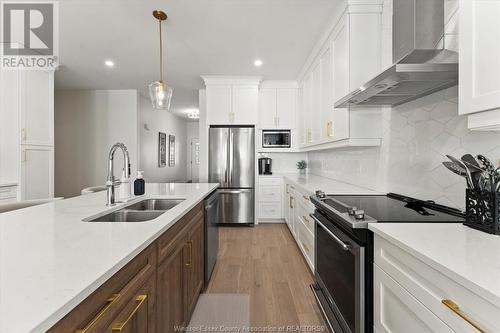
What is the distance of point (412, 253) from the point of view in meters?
0.84

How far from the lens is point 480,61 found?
902 mm

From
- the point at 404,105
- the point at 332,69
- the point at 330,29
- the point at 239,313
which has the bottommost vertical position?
the point at 239,313

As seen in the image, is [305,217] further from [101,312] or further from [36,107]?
[36,107]

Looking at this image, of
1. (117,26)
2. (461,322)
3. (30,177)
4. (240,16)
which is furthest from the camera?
(30,177)

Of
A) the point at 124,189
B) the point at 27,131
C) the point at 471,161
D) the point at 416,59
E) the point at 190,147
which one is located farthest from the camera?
the point at 190,147

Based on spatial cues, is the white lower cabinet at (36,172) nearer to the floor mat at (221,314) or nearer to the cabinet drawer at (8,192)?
the cabinet drawer at (8,192)

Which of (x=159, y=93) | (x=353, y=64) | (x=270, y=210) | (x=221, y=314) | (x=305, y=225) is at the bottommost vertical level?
(x=221, y=314)

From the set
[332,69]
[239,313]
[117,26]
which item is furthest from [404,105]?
[117,26]

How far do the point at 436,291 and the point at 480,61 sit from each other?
2.76ft

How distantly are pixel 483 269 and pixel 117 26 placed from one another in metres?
3.52

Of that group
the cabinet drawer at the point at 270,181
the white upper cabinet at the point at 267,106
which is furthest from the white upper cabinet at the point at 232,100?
the cabinet drawer at the point at 270,181

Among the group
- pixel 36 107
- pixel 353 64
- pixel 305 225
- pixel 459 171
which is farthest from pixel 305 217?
pixel 36 107

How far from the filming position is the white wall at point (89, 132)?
5379 millimetres

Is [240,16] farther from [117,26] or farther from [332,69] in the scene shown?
[117,26]
